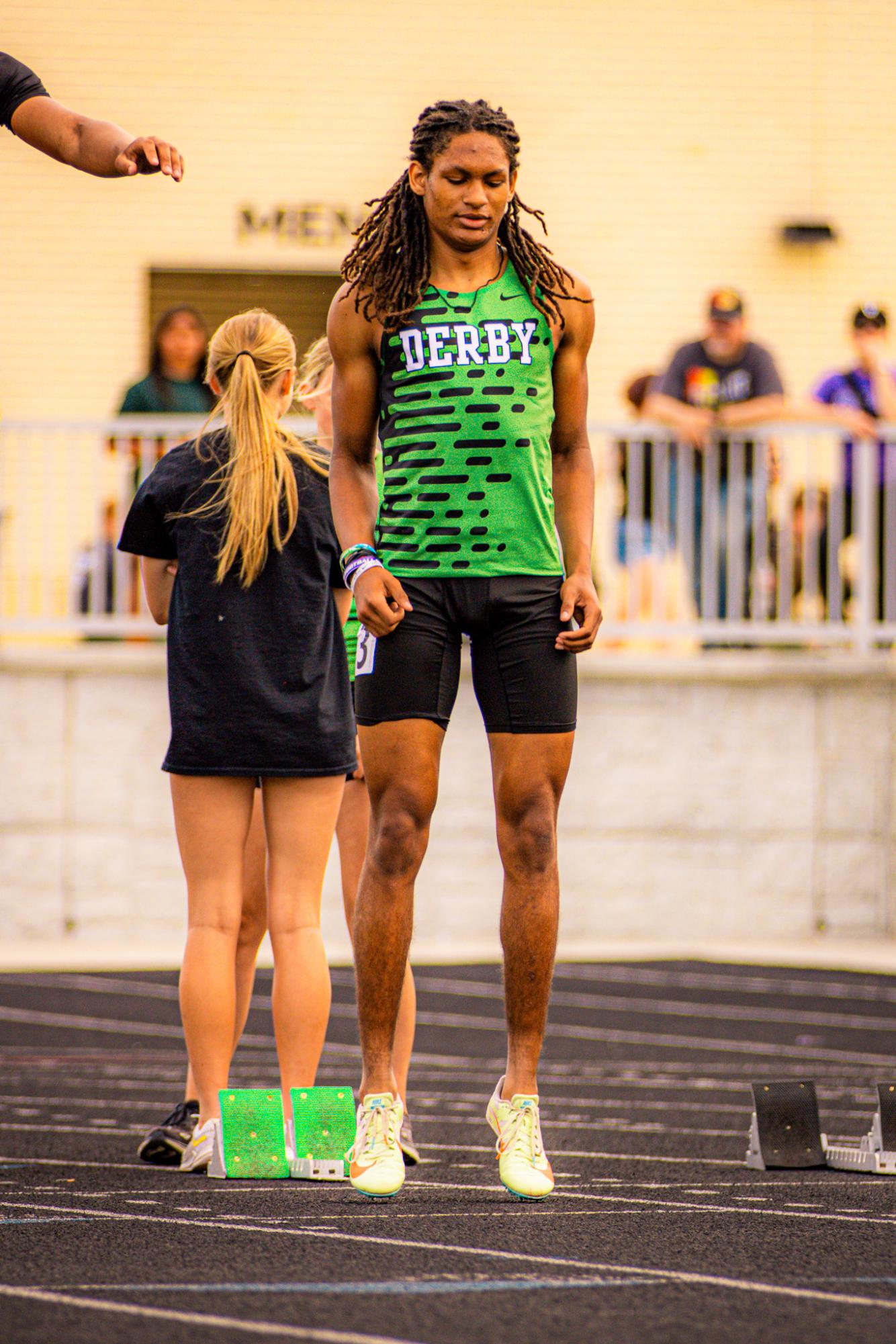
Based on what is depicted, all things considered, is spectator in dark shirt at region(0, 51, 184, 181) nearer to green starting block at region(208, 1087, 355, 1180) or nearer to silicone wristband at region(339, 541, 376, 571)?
silicone wristband at region(339, 541, 376, 571)

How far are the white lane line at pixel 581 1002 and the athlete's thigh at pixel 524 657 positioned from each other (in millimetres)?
3962

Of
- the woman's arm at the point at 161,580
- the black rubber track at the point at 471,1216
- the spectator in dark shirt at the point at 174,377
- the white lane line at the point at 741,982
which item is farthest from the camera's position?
the spectator in dark shirt at the point at 174,377

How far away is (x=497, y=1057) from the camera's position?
737 cm

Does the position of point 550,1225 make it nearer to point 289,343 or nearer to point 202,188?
point 289,343

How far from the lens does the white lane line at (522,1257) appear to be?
3.37 m

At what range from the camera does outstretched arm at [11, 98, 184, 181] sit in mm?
4527

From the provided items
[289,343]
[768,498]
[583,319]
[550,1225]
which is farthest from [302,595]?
[768,498]

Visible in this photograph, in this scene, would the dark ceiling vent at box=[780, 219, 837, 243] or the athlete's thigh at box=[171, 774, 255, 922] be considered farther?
the dark ceiling vent at box=[780, 219, 837, 243]

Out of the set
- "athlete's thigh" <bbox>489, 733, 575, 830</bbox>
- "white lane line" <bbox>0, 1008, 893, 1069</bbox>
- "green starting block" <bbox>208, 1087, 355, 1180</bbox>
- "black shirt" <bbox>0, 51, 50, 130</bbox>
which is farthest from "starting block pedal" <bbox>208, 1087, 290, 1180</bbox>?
"white lane line" <bbox>0, 1008, 893, 1069</bbox>

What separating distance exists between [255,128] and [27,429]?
4.43m

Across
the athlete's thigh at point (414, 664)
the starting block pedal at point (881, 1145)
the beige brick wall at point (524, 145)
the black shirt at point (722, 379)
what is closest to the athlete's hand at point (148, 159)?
the athlete's thigh at point (414, 664)

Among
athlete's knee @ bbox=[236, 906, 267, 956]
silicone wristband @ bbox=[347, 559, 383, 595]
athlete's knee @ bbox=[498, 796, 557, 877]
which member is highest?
silicone wristband @ bbox=[347, 559, 383, 595]

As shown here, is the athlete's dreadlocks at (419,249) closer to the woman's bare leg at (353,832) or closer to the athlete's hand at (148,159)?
the athlete's hand at (148,159)

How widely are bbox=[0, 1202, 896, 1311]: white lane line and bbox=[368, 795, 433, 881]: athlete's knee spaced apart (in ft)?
2.73
